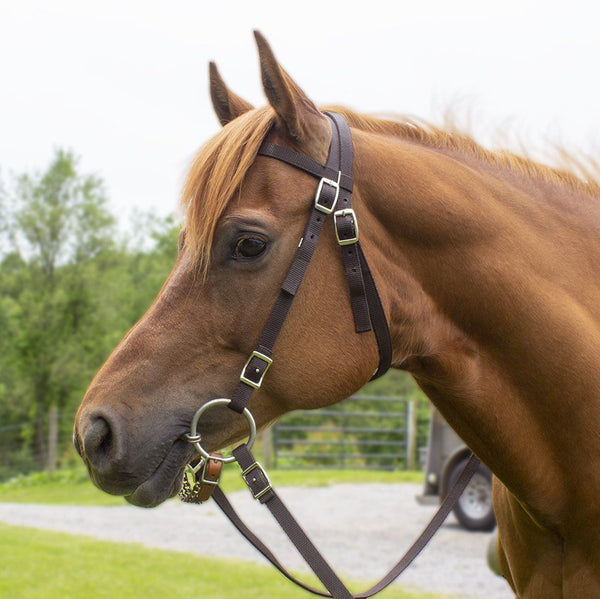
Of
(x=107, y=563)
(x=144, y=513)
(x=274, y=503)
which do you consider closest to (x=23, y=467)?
(x=144, y=513)

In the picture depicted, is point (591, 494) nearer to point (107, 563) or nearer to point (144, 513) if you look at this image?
point (107, 563)

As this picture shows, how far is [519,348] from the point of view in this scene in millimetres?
2248

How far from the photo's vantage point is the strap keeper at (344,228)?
2186 millimetres

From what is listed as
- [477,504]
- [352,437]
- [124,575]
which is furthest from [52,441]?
[124,575]

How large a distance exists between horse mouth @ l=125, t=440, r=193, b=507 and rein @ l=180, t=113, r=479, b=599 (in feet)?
0.15

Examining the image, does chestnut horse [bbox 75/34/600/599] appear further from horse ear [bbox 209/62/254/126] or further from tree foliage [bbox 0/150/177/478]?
tree foliage [bbox 0/150/177/478]

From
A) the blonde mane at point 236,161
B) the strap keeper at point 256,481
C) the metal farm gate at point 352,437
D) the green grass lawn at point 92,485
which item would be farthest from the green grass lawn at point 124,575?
the metal farm gate at point 352,437

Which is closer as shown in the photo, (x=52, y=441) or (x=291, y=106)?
(x=291, y=106)

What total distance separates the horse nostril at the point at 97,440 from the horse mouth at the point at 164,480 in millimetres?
148

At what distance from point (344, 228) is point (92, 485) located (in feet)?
52.1

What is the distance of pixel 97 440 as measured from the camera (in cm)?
200

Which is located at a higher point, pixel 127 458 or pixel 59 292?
pixel 127 458

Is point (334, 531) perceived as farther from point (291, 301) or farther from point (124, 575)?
point (291, 301)

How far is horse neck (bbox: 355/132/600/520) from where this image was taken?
224cm
